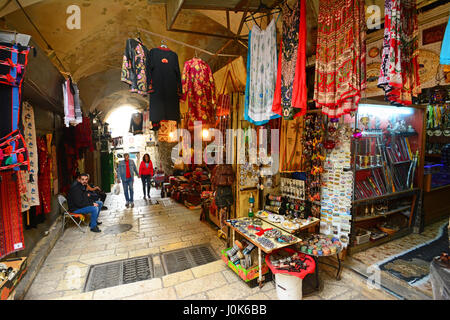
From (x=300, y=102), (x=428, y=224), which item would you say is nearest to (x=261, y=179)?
(x=300, y=102)

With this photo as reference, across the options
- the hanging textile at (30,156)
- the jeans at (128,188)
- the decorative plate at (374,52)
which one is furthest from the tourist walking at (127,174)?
the decorative plate at (374,52)

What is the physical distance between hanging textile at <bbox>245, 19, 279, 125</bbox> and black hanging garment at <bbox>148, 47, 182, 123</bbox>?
1383 mm

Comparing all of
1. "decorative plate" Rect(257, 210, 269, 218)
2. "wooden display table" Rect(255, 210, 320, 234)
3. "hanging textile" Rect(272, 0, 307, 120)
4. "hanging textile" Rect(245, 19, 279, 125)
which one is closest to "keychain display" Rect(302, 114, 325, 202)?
"wooden display table" Rect(255, 210, 320, 234)

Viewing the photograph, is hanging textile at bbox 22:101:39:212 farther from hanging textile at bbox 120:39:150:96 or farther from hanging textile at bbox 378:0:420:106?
hanging textile at bbox 378:0:420:106

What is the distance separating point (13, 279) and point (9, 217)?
1024 mm

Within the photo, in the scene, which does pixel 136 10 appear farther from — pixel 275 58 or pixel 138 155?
pixel 138 155

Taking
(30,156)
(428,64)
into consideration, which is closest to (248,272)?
(428,64)

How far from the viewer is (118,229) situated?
18.0 ft

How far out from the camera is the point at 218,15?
4.33m

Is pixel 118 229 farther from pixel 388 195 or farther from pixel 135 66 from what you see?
pixel 388 195
